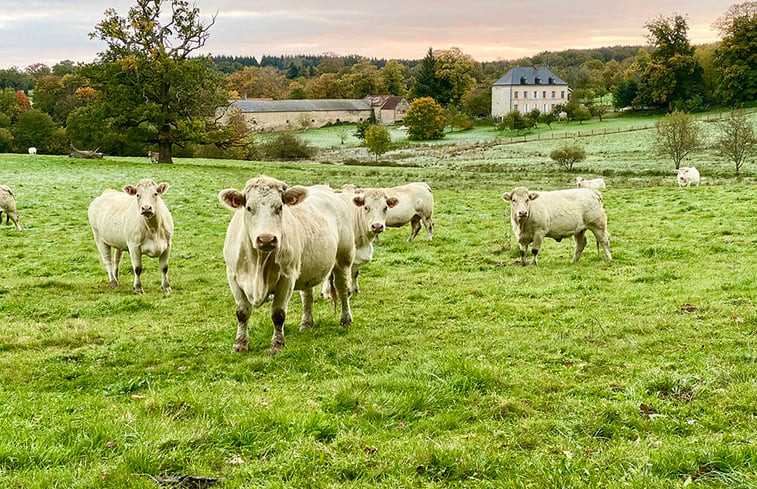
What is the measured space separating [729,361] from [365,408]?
427cm

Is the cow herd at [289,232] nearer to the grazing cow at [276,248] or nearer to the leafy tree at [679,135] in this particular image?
the grazing cow at [276,248]

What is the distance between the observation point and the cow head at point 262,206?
6691 mm

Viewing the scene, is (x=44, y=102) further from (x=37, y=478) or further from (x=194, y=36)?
(x=37, y=478)

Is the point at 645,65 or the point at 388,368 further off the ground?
the point at 645,65

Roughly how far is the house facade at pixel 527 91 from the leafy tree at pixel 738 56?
1377 inches

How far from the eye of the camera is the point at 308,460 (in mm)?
4605

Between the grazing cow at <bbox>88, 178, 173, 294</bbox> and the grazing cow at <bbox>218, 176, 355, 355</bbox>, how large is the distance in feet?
13.9

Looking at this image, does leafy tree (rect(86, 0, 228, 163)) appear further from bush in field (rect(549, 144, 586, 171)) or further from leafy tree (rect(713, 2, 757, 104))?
leafy tree (rect(713, 2, 757, 104))

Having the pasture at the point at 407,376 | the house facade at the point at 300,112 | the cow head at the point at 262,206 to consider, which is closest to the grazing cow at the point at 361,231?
the pasture at the point at 407,376

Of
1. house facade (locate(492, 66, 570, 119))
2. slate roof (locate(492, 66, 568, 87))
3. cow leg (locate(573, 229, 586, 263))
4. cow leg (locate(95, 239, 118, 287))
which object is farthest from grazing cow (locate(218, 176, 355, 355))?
slate roof (locate(492, 66, 568, 87))

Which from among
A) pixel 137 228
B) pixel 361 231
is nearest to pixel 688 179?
pixel 361 231

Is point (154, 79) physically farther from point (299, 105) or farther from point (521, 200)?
point (299, 105)

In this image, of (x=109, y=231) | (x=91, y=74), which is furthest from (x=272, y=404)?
(x=91, y=74)

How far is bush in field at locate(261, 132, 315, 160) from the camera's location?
2457 inches
